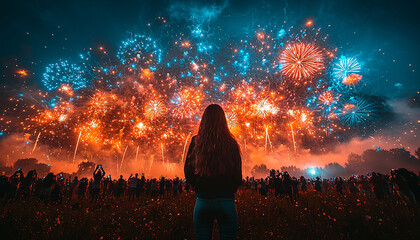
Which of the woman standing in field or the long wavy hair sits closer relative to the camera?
the woman standing in field

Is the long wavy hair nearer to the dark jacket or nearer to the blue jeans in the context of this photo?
the dark jacket

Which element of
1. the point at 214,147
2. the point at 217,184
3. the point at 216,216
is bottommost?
the point at 216,216

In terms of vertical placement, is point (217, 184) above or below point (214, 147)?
below

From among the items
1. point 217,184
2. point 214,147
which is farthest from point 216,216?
point 214,147

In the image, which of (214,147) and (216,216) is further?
(214,147)

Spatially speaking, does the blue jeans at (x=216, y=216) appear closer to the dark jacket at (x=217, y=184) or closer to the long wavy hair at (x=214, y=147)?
the dark jacket at (x=217, y=184)

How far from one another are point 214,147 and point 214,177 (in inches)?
15.6

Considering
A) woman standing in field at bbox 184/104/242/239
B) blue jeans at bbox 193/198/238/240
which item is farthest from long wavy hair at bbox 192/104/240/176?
blue jeans at bbox 193/198/238/240

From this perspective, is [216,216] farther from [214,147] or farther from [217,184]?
[214,147]

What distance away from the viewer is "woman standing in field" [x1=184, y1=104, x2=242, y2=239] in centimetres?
194

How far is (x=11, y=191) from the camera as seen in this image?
404 inches

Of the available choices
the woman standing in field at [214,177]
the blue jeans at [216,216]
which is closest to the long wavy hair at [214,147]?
the woman standing in field at [214,177]

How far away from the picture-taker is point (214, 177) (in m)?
1.99

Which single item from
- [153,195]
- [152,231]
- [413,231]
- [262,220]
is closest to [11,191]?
[153,195]
